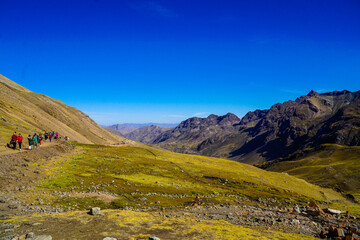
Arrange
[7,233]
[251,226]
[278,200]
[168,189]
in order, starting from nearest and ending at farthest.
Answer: [7,233]
[251,226]
[168,189]
[278,200]

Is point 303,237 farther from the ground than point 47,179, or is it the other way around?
point 47,179

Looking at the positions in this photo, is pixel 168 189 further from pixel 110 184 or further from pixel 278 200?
pixel 278 200

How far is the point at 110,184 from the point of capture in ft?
160

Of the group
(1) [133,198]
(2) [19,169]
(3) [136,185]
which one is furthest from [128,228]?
(3) [136,185]

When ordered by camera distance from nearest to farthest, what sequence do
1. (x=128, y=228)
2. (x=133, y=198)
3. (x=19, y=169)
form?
(x=128, y=228)
(x=19, y=169)
(x=133, y=198)

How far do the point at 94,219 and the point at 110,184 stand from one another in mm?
23494

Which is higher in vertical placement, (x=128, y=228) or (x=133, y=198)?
(x=128, y=228)

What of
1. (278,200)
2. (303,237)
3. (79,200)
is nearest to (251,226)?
(303,237)

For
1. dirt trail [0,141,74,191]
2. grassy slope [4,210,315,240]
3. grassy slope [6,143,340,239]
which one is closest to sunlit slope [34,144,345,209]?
grassy slope [6,143,340,239]

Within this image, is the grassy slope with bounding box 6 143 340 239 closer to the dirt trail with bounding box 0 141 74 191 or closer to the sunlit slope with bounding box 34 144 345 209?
the sunlit slope with bounding box 34 144 345 209

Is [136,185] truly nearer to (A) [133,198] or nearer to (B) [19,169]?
(A) [133,198]

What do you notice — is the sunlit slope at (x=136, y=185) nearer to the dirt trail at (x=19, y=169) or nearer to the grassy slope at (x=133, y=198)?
the grassy slope at (x=133, y=198)

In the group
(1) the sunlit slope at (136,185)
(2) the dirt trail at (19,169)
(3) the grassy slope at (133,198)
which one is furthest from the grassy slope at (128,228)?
(2) the dirt trail at (19,169)

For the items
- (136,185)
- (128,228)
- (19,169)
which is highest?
(19,169)
